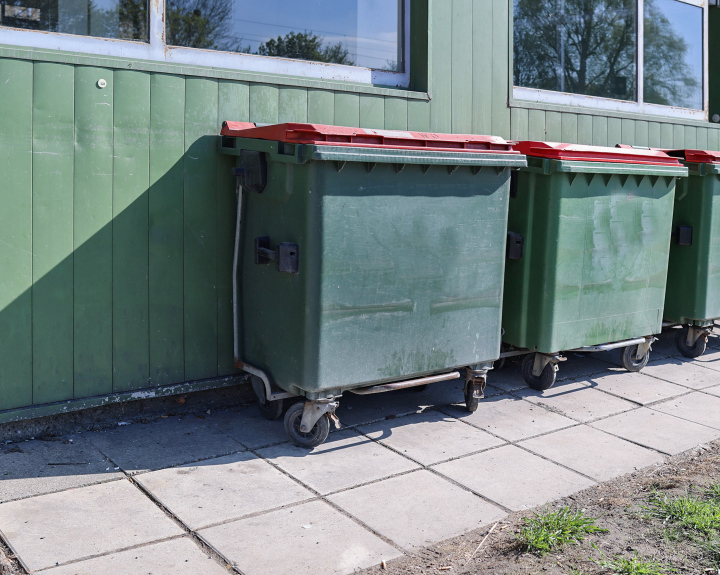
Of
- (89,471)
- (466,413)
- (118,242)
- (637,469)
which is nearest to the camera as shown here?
(89,471)

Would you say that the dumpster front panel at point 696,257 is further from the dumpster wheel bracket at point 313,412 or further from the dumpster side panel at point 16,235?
the dumpster side panel at point 16,235

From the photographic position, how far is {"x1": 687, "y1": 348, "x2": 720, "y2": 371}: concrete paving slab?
5641mm

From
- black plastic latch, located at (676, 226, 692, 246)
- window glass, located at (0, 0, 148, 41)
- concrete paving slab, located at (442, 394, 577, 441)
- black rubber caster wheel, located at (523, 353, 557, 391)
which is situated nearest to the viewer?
window glass, located at (0, 0, 148, 41)

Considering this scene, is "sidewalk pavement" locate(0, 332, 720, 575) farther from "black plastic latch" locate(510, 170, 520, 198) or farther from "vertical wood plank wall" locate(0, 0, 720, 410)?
"black plastic latch" locate(510, 170, 520, 198)

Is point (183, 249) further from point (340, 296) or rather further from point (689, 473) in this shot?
point (689, 473)

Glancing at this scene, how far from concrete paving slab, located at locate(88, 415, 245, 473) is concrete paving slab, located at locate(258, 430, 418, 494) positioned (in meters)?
0.27

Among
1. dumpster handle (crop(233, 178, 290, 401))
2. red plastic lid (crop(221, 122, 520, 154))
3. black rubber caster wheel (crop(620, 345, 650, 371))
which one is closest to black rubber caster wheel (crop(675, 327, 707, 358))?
black rubber caster wheel (crop(620, 345, 650, 371))

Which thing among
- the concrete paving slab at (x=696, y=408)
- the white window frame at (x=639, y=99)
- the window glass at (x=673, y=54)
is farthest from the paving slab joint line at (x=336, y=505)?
the window glass at (x=673, y=54)

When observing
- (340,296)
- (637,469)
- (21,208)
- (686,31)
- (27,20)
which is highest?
(686,31)

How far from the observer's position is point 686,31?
7.30 m

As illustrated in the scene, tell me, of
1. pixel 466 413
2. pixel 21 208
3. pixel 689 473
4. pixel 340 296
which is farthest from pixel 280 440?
pixel 689 473

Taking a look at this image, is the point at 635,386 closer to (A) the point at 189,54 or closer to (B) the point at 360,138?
(B) the point at 360,138

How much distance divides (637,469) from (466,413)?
1035 millimetres

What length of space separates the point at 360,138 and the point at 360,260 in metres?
0.58
